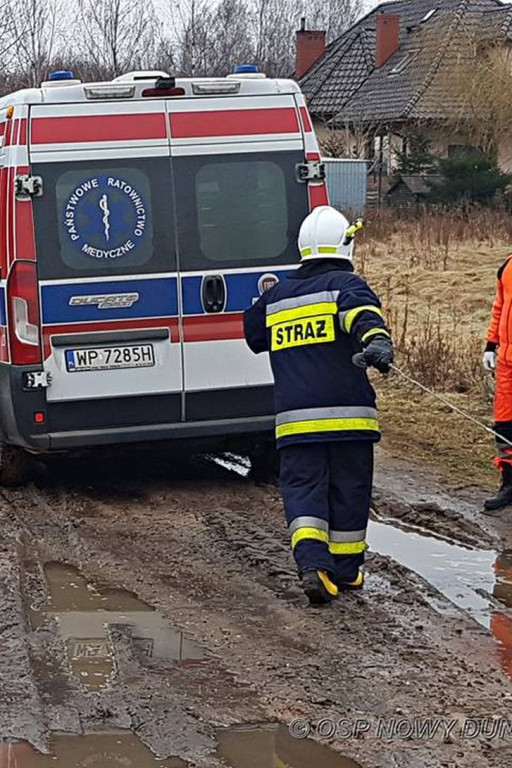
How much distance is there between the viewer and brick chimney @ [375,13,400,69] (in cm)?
4859

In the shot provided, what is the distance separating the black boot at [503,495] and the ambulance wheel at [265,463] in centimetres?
155

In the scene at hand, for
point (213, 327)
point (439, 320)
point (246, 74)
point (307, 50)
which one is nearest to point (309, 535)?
point (213, 327)

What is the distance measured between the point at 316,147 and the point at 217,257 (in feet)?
3.11

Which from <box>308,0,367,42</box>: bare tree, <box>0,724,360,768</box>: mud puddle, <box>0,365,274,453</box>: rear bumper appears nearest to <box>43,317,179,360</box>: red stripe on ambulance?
<box>0,365,274,453</box>: rear bumper

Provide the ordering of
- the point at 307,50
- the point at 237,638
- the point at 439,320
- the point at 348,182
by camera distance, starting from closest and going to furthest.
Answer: the point at 237,638
the point at 439,320
the point at 348,182
the point at 307,50

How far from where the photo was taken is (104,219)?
26.2 feet

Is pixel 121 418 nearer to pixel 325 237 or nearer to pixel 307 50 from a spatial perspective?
pixel 325 237

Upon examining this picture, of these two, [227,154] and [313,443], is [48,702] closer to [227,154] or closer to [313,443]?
[313,443]

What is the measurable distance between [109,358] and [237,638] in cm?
276

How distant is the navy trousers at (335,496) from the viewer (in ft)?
20.2

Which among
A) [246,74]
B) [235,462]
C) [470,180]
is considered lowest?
[470,180]

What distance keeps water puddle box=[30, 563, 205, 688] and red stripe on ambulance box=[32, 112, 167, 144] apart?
267 centimetres

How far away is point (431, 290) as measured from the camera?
18281 mm

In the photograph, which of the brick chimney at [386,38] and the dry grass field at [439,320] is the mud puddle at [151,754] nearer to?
the dry grass field at [439,320]
